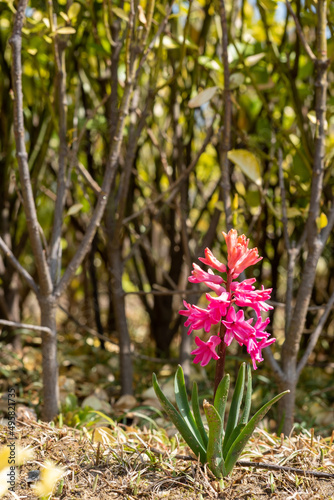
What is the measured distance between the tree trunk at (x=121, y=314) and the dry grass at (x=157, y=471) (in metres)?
0.62

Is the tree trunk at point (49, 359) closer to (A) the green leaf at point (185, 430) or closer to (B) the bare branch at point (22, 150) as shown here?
(B) the bare branch at point (22, 150)

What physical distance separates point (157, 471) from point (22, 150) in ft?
3.14

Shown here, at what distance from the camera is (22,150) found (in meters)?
1.48

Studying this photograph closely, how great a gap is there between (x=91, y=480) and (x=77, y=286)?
221 centimetres

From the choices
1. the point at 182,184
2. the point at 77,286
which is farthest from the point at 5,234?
the point at 77,286

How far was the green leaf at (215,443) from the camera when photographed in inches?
41.4

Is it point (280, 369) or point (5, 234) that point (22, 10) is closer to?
point (5, 234)

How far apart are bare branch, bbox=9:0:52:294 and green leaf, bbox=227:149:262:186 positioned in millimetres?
649

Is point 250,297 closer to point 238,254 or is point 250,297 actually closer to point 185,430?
point 238,254

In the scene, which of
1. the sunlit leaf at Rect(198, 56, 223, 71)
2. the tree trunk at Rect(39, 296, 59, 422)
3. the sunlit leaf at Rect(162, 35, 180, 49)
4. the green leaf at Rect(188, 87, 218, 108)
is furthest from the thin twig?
the sunlit leaf at Rect(162, 35, 180, 49)

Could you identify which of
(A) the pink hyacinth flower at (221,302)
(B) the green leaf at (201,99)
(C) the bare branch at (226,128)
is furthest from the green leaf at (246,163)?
(A) the pink hyacinth flower at (221,302)

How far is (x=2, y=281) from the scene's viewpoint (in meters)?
2.33

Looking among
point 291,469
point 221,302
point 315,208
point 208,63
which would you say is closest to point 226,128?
point 208,63

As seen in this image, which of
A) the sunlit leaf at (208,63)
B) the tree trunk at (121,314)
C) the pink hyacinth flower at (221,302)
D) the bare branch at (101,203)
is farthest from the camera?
the tree trunk at (121,314)
